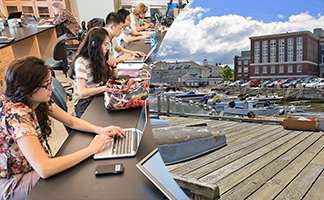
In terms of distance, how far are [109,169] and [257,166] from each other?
63 cm

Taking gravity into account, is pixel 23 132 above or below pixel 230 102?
below

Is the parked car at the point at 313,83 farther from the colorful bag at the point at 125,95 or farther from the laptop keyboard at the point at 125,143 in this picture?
the colorful bag at the point at 125,95

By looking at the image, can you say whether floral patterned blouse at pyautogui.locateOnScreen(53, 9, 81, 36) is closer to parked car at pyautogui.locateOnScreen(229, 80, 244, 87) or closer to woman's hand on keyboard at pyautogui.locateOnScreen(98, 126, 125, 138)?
woman's hand on keyboard at pyautogui.locateOnScreen(98, 126, 125, 138)

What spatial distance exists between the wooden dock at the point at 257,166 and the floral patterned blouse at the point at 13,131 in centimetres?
84

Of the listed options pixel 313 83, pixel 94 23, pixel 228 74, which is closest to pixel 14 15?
pixel 94 23

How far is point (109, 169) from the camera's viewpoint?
3.01 feet

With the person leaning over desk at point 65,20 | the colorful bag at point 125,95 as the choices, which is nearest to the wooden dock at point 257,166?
the colorful bag at point 125,95

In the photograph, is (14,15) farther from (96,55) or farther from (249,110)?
(249,110)

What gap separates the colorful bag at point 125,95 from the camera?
152cm

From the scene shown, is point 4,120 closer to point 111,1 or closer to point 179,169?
point 179,169

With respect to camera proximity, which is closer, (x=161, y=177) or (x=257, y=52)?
(x=257, y=52)

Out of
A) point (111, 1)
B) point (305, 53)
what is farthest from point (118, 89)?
point (111, 1)

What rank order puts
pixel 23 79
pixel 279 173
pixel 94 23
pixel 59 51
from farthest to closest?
pixel 94 23, pixel 59 51, pixel 23 79, pixel 279 173

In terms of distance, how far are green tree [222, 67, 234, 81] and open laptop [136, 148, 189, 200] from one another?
197 millimetres
